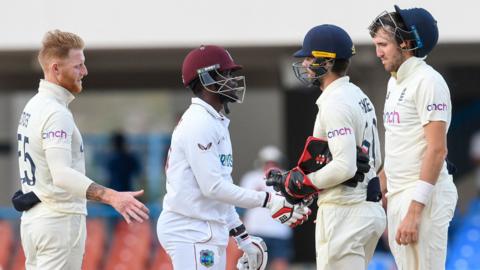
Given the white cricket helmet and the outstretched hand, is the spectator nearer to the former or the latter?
the white cricket helmet

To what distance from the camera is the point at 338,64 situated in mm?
6938

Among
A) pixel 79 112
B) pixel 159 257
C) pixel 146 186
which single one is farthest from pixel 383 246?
pixel 79 112

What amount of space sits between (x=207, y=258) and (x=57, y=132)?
1217 millimetres

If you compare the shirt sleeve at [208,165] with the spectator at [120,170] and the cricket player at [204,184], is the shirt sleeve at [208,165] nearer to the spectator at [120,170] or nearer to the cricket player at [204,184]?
the cricket player at [204,184]

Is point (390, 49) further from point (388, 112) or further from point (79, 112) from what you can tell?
point (79, 112)

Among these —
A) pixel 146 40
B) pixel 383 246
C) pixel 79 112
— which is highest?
pixel 146 40

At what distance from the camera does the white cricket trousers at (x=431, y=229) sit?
655 centimetres

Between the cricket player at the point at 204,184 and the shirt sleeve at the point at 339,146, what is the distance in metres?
0.37

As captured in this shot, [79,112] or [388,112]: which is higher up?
[388,112]

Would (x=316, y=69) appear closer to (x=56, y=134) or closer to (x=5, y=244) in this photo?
(x=56, y=134)

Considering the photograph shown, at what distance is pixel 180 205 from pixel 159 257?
7793 mm

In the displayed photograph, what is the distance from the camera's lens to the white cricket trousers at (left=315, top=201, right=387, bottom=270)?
674 centimetres

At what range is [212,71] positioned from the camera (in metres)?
6.97

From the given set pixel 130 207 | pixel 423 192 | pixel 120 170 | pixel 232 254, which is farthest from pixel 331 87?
pixel 120 170
